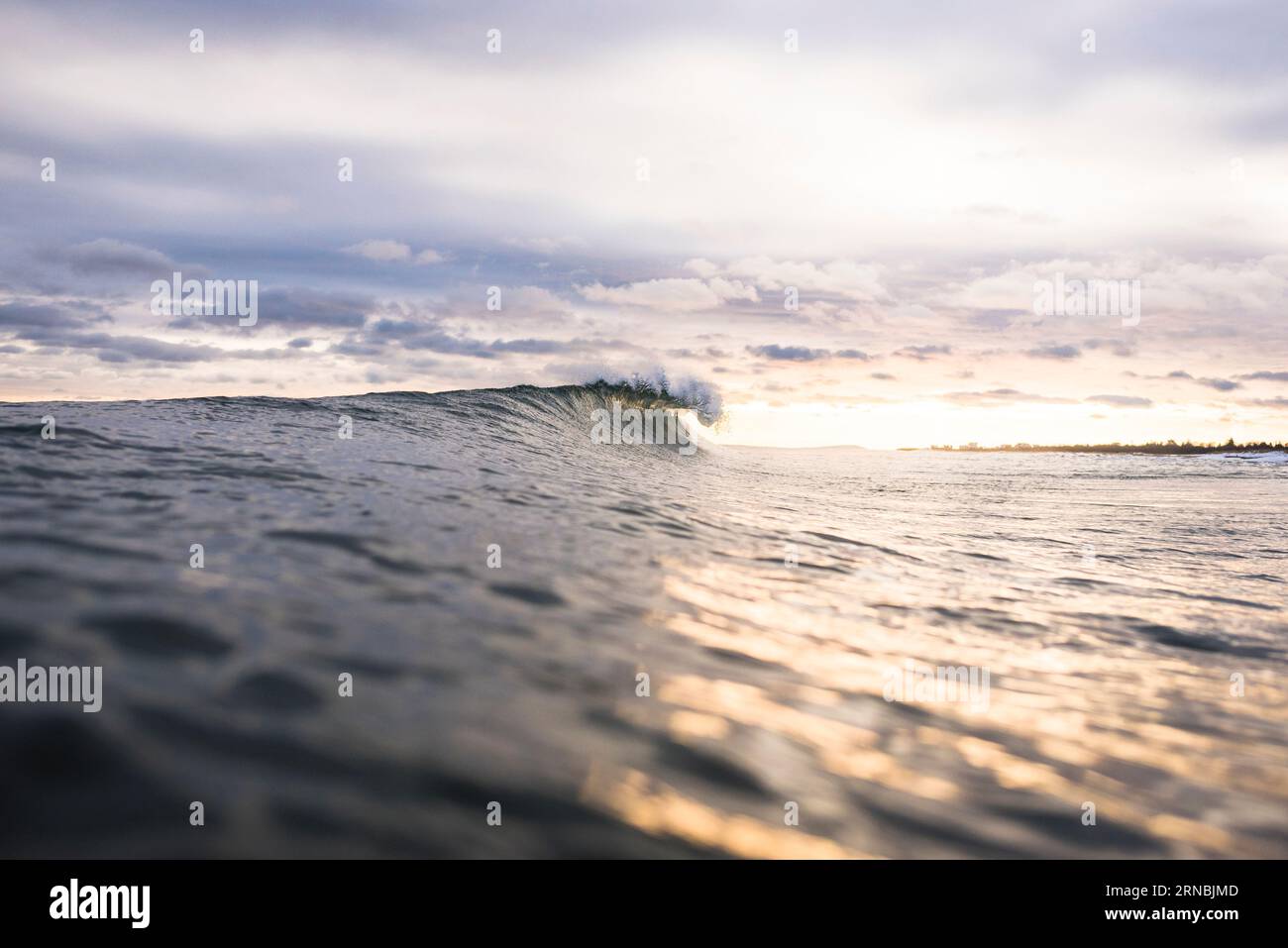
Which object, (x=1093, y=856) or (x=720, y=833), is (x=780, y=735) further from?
(x=1093, y=856)

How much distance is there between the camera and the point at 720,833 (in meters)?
2.13

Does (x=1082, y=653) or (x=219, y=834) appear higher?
(x=219, y=834)

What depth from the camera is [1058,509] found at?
13.6 metres

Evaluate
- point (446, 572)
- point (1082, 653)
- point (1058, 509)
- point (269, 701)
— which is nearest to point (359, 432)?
point (446, 572)

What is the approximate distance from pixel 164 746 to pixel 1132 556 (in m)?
8.81

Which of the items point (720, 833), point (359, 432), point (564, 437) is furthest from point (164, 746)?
point (564, 437)

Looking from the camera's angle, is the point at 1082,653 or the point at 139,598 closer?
the point at 139,598

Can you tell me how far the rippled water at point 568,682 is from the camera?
211 centimetres

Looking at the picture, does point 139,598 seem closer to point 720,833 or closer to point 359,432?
point 720,833

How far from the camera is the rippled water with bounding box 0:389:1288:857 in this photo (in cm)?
211

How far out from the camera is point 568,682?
3049 millimetres

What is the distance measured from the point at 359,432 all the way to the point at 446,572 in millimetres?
6913

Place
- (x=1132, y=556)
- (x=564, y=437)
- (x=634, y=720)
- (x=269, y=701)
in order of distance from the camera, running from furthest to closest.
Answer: (x=564, y=437), (x=1132, y=556), (x=634, y=720), (x=269, y=701)

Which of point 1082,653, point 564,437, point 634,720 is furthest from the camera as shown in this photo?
point 564,437
